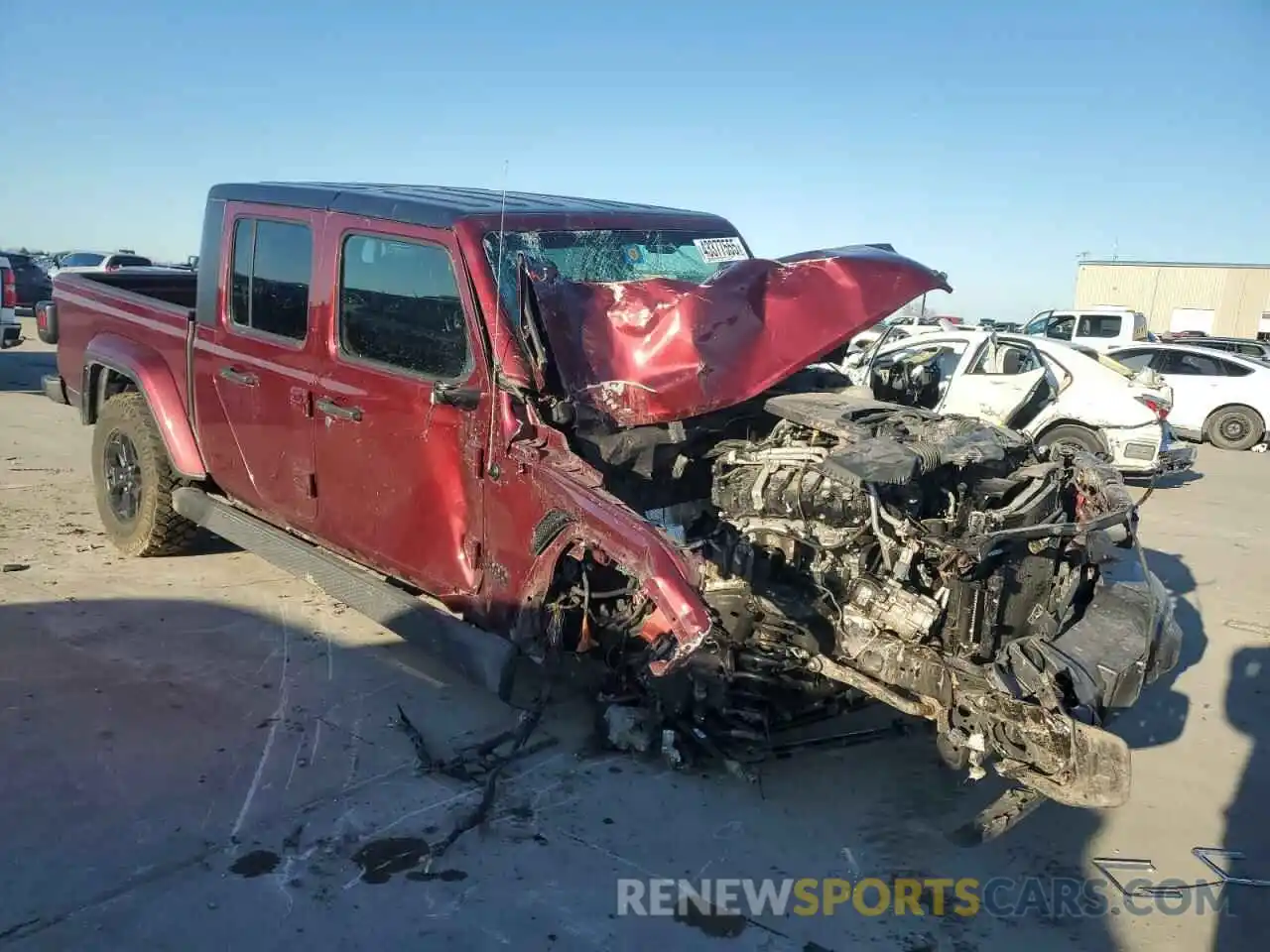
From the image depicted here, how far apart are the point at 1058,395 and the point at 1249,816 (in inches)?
288

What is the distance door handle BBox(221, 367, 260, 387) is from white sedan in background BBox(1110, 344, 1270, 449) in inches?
530

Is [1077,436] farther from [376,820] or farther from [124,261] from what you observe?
[124,261]

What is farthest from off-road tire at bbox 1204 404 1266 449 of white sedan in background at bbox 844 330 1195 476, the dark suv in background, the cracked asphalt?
the dark suv in background

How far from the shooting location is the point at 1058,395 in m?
10.5

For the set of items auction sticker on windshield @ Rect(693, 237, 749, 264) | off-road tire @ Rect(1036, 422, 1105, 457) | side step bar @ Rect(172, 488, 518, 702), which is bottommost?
side step bar @ Rect(172, 488, 518, 702)

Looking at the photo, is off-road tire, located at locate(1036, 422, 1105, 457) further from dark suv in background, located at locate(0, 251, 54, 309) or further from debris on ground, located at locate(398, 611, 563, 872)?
dark suv in background, located at locate(0, 251, 54, 309)

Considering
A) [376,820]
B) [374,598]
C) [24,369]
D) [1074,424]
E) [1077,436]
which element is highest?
[1074,424]

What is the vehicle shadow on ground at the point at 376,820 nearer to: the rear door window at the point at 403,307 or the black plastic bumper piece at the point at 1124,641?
the black plastic bumper piece at the point at 1124,641

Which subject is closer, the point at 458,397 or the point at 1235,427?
the point at 458,397

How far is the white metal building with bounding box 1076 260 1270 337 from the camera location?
127ft

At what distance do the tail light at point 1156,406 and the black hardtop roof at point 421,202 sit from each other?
23.1 feet

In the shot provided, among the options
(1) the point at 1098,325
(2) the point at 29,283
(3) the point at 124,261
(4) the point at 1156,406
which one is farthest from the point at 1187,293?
(2) the point at 29,283

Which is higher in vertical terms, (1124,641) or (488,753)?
(1124,641)

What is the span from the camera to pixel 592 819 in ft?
11.4
